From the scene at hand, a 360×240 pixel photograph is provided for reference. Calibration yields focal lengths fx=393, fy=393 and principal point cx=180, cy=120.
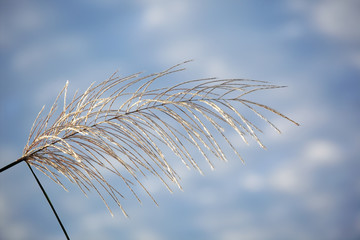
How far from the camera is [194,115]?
1.44m

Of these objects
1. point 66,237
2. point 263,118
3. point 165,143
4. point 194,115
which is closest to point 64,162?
point 66,237

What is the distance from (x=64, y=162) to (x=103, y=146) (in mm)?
200

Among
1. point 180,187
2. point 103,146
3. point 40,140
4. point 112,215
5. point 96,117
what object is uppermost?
point 40,140

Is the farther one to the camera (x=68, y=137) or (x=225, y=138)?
(x=68, y=137)

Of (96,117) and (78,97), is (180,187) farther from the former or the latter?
(78,97)

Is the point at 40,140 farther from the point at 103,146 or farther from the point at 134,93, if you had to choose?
the point at 134,93

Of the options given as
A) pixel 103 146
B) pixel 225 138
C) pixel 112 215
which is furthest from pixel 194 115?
pixel 112 215

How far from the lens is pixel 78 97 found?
1694mm

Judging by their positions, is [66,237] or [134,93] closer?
[66,237]

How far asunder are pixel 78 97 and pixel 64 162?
0.29 m

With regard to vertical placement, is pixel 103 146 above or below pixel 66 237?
above

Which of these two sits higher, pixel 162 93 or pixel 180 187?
pixel 162 93

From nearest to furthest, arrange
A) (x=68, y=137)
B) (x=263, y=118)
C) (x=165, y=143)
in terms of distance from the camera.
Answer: (x=263, y=118) < (x=165, y=143) < (x=68, y=137)

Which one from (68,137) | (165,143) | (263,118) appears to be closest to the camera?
(263,118)
